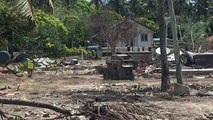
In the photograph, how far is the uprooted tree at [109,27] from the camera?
184 ft

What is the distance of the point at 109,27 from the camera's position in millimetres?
56688

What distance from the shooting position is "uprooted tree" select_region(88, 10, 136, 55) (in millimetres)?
56188

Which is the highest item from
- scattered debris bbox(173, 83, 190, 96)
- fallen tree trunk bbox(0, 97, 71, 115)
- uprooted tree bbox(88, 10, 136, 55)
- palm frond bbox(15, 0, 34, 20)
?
uprooted tree bbox(88, 10, 136, 55)

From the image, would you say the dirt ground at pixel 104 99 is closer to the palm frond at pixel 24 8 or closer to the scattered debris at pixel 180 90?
the scattered debris at pixel 180 90

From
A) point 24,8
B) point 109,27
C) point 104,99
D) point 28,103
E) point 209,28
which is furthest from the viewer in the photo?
point 209,28

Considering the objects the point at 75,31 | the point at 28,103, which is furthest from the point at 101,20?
the point at 28,103

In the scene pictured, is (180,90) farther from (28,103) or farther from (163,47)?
(28,103)

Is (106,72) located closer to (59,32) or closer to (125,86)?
(125,86)

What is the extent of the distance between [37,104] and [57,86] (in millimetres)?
14331

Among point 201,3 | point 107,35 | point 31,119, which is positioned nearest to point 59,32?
point 107,35

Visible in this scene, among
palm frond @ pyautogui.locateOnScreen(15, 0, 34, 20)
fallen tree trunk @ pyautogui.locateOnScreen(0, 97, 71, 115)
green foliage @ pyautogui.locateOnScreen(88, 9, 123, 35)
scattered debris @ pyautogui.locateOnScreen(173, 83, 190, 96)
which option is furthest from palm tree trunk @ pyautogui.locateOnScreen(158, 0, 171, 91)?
green foliage @ pyautogui.locateOnScreen(88, 9, 123, 35)

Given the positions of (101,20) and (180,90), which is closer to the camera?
(180,90)

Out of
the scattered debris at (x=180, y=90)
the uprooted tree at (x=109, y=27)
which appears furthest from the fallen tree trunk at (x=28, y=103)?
the uprooted tree at (x=109, y=27)

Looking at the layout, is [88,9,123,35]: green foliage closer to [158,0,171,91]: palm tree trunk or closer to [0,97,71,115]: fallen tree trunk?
[158,0,171,91]: palm tree trunk
